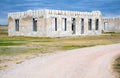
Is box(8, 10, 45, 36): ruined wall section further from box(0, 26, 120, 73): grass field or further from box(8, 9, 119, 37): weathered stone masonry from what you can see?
box(0, 26, 120, 73): grass field

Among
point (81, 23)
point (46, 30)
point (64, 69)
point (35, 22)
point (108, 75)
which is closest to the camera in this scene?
point (108, 75)

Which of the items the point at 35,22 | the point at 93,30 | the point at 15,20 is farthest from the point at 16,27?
the point at 93,30

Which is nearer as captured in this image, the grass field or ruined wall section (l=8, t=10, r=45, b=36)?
the grass field

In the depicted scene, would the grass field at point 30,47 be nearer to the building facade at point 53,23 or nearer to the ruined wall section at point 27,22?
the building facade at point 53,23

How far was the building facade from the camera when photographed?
41000 millimetres

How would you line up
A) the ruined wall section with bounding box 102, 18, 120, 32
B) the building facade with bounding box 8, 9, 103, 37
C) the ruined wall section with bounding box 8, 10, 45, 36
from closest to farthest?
the building facade with bounding box 8, 9, 103, 37 → the ruined wall section with bounding box 8, 10, 45, 36 → the ruined wall section with bounding box 102, 18, 120, 32

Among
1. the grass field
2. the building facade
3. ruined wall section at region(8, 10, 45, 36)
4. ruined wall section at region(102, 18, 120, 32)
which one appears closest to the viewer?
the grass field

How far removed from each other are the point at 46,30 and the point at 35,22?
362 cm

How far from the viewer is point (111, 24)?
62781mm

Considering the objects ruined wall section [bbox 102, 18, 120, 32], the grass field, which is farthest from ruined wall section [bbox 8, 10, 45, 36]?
ruined wall section [bbox 102, 18, 120, 32]

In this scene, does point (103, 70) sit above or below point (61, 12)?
below

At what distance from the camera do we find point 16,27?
4706 cm

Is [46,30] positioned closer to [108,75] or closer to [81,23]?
[81,23]

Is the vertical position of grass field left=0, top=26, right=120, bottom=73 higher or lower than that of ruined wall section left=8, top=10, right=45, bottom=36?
lower
